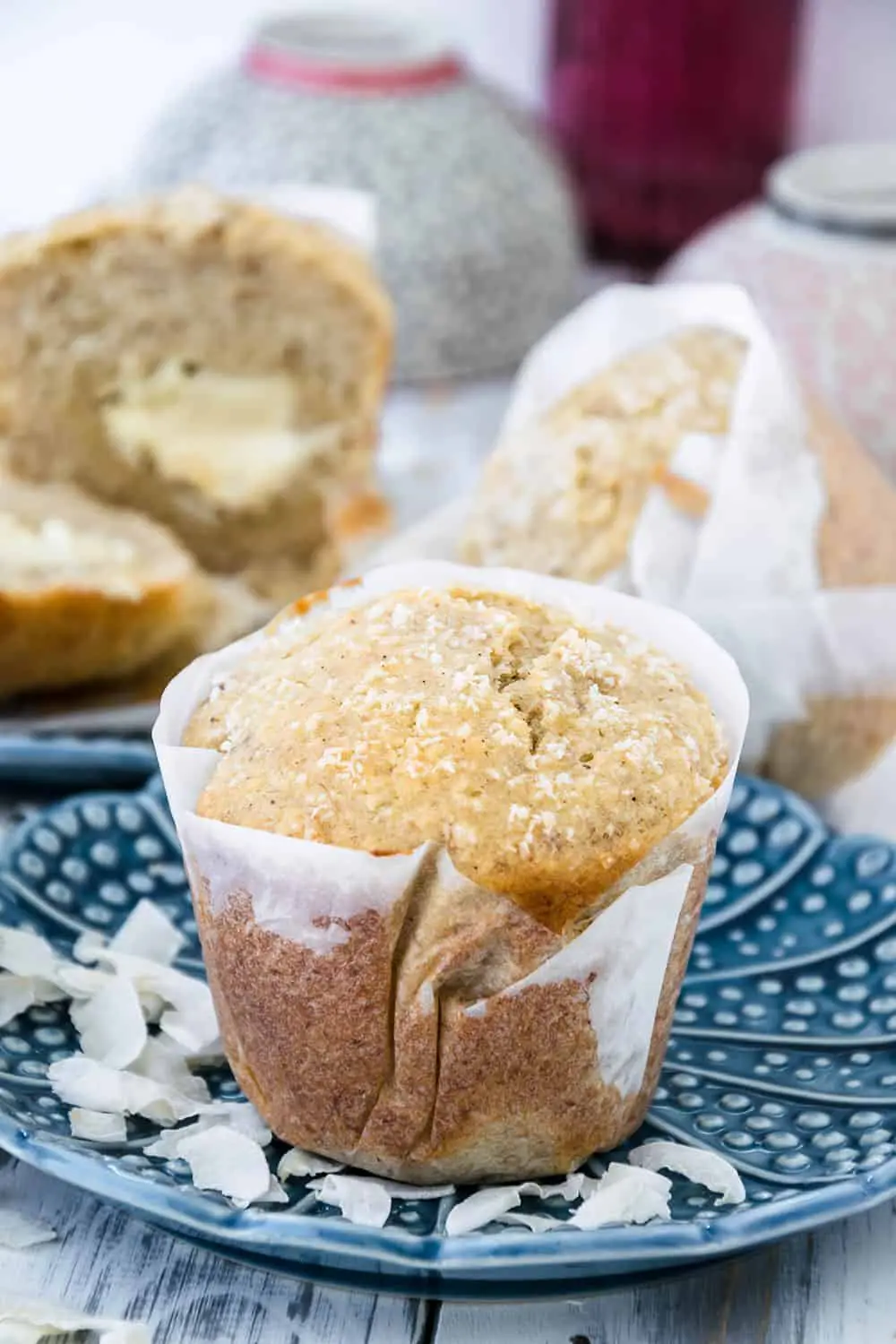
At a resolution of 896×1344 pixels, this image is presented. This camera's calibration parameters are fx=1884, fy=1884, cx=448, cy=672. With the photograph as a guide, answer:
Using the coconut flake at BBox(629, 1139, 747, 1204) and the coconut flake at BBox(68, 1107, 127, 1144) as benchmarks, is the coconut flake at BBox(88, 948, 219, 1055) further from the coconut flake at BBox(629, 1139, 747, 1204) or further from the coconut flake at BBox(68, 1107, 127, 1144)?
the coconut flake at BBox(629, 1139, 747, 1204)

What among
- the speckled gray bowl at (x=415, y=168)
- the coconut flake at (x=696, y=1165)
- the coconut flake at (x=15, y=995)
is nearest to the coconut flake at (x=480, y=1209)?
the coconut flake at (x=696, y=1165)

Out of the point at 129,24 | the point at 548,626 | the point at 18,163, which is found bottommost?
the point at 18,163

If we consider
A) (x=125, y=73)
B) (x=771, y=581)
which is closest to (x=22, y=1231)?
(x=771, y=581)

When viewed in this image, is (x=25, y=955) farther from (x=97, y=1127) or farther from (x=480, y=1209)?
(x=480, y=1209)

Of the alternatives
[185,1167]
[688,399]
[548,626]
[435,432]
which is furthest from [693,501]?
[435,432]

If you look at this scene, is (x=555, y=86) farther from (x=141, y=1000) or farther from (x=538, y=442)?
(x=141, y=1000)

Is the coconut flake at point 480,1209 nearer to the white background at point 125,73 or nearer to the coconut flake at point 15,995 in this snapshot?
the coconut flake at point 15,995
